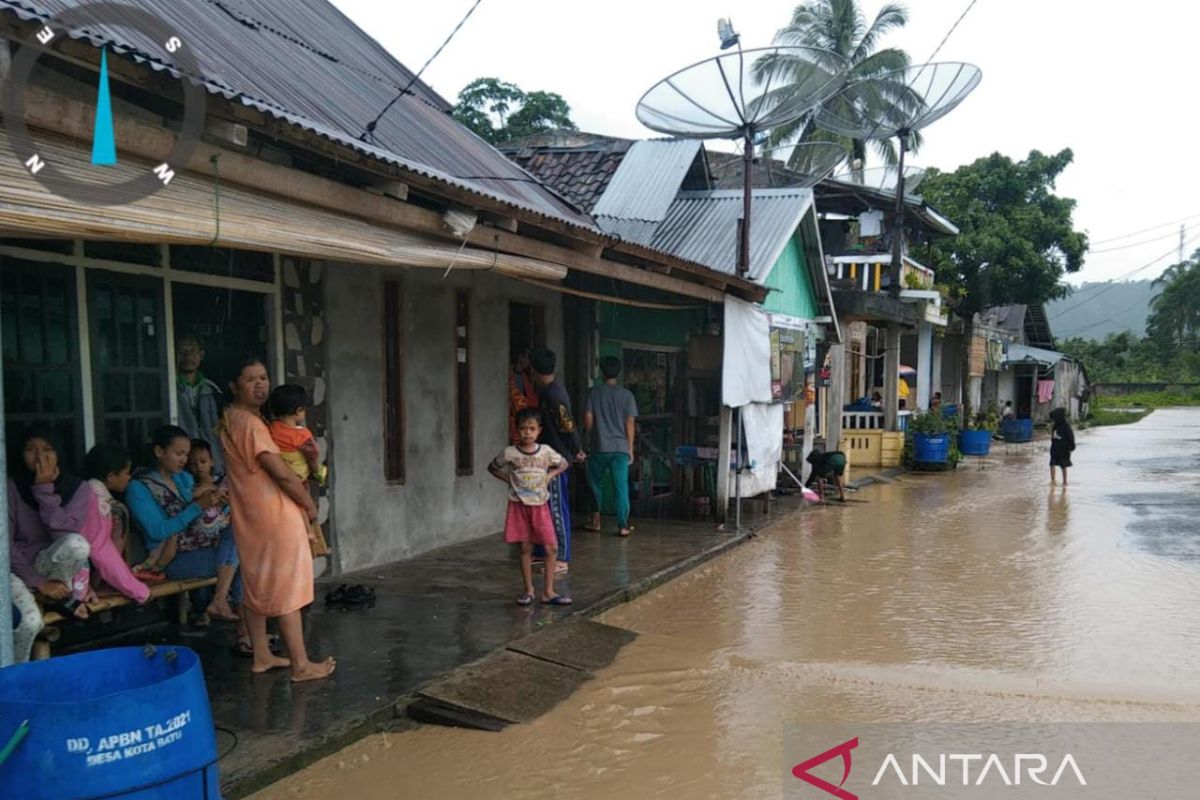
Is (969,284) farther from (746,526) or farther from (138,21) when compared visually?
(138,21)

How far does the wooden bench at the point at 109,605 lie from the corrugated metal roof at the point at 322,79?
2.61m

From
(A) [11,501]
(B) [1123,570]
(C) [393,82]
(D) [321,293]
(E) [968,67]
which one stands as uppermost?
(E) [968,67]

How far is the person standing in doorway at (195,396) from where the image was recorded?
5570 mm

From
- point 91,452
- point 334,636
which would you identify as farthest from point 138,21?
point 334,636

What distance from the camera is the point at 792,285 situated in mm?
12609

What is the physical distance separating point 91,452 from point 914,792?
449cm

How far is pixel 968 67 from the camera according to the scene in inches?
474

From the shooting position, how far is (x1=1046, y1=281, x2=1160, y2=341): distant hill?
11519 cm

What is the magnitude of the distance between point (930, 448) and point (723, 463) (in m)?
9.14

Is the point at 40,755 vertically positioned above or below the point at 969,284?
below

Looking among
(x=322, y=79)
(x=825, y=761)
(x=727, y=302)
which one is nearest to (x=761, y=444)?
(x=727, y=302)

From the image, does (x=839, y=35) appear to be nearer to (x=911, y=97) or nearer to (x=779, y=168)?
(x=779, y=168)

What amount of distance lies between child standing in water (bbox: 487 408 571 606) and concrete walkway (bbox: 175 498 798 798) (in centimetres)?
51

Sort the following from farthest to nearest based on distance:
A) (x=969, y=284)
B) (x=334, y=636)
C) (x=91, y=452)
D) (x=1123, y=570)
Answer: (x=969, y=284) < (x=1123, y=570) < (x=334, y=636) < (x=91, y=452)
